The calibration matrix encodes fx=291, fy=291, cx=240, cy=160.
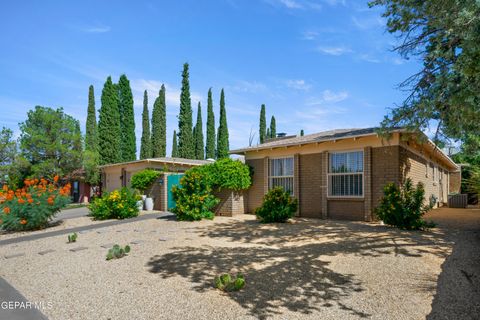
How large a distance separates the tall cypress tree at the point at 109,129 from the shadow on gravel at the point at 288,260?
23.9 metres

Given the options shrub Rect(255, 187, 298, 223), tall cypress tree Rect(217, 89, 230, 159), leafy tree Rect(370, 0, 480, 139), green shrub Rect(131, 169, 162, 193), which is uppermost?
tall cypress tree Rect(217, 89, 230, 159)

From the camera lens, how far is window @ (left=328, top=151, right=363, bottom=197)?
11.0 metres

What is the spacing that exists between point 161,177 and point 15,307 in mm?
12148

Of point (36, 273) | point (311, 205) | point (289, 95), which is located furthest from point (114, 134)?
point (36, 273)

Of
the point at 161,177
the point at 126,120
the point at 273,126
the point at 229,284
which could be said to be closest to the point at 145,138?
the point at 126,120

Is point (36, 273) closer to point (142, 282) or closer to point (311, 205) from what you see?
point (142, 282)

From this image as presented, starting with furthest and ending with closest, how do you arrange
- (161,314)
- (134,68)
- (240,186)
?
(240,186) < (134,68) < (161,314)

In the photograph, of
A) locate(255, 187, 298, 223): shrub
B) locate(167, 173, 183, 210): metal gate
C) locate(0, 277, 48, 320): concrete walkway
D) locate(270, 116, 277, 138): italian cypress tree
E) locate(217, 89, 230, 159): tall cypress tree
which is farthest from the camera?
locate(270, 116, 277, 138): italian cypress tree

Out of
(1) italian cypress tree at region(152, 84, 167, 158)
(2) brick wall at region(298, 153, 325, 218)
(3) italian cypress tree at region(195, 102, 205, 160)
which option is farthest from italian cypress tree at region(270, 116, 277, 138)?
(2) brick wall at region(298, 153, 325, 218)

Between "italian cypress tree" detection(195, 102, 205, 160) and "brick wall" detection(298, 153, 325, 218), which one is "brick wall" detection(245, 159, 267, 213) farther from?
"italian cypress tree" detection(195, 102, 205, 160)

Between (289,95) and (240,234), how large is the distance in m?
11.3

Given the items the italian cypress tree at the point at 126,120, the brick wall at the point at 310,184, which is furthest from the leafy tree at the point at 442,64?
the italian cypress tree at the point at 126,120

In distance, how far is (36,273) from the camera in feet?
18.4

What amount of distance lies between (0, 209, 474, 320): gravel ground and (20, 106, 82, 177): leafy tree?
1767 centimetres
